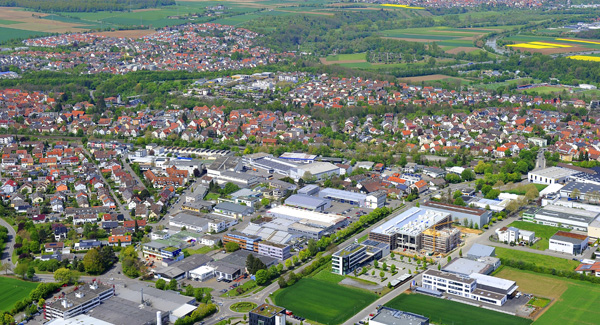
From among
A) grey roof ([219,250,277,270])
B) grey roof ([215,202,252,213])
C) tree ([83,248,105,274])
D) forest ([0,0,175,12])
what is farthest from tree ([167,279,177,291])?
forest ([0,0,175,12])

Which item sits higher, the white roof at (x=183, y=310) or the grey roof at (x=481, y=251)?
the white roof at (x=183, y=310)

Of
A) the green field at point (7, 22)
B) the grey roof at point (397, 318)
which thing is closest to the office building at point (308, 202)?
the grey roof at point (397, 318)

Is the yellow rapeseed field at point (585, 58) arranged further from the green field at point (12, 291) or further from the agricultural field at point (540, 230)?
the green field at point (12, 291)

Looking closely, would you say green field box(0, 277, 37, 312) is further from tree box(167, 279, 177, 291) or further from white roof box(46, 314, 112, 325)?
tree box(167, 279, 177, 291)

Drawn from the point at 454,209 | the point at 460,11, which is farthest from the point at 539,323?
the point at 460,11

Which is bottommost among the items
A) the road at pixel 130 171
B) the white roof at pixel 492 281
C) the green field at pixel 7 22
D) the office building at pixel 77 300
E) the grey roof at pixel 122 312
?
the road at pixel 130 171

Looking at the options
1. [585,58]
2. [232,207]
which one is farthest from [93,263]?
[585,58]
